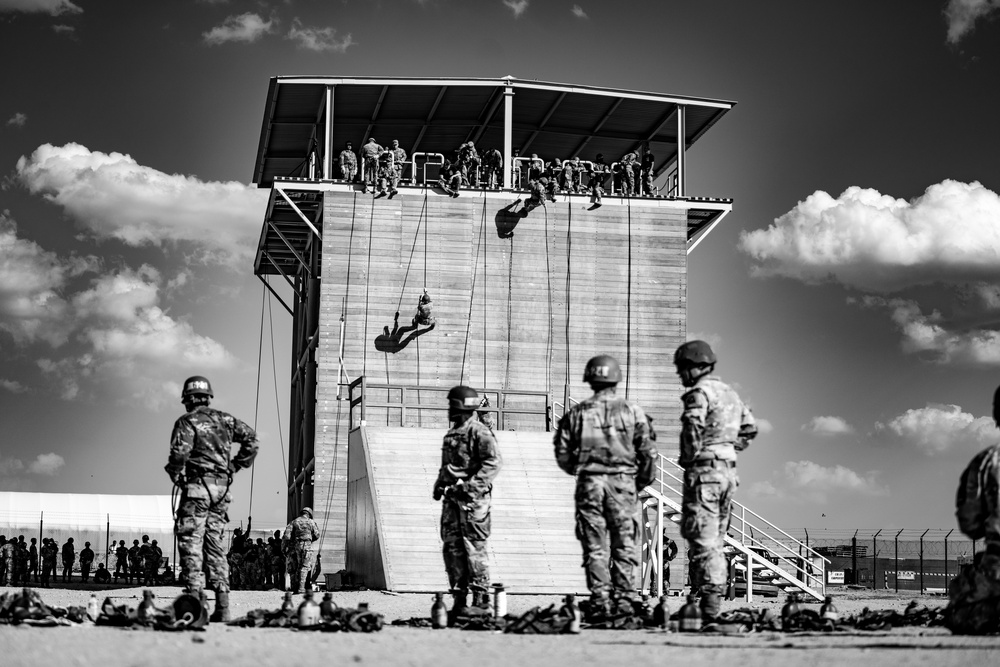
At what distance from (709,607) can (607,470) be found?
5.45 feet

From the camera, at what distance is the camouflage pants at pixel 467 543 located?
45.6 feet

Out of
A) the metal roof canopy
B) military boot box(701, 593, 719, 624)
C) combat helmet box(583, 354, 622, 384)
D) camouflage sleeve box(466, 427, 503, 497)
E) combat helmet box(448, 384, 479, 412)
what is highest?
the metal roof canopy

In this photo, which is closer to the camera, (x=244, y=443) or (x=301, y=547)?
(x=244, y=443)

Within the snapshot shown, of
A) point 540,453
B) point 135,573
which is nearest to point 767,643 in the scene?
point 540,453

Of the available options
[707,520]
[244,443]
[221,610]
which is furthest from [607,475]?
[221,610]

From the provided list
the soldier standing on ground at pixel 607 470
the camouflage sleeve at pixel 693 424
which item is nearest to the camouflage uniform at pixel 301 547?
the soldier standing on ground at pixel 607 470

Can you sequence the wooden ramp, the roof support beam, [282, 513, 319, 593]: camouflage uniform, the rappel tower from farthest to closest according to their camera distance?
the roof support beam
the rappel tower
[282, 513, 319, 593]: camouflage uniform
the wooden ramp

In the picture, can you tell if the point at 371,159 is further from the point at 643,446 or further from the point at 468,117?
the point at 643,446

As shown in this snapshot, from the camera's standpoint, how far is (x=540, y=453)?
26.6 metres

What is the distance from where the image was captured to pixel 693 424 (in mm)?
13023

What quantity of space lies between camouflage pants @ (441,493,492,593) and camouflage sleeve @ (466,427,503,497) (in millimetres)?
133

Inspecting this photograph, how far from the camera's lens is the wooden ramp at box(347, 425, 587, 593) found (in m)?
23.0

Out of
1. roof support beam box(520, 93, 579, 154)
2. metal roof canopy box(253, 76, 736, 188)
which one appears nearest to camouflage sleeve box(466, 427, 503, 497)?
metal roof canopy box(253, 76, 736, 188)

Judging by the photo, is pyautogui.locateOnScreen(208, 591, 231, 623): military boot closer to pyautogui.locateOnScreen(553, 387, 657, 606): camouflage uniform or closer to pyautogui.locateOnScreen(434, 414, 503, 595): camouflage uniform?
pyautogui.locateOnScreen(434, 414, 503, 595): camouflage uniform
